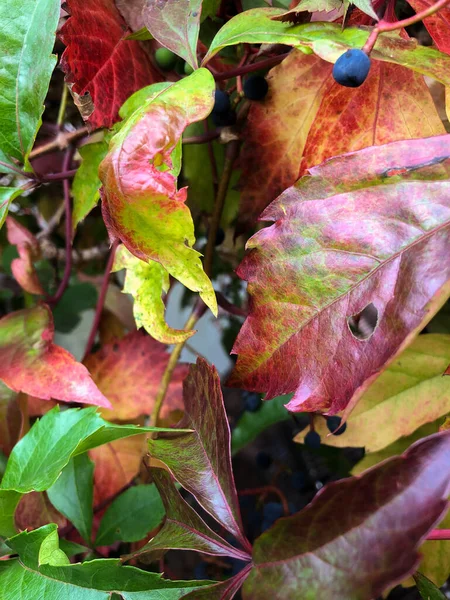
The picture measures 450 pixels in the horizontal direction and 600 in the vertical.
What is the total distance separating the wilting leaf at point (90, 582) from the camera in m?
0.37

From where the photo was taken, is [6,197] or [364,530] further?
[6,197]

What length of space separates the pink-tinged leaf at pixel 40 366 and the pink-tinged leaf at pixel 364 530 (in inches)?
9.6

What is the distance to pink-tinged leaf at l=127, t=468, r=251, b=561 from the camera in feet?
1.33

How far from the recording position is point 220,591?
1.25ft

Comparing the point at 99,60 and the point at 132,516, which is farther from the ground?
the point at 99,60

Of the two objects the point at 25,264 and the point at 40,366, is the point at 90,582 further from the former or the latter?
the point at 25,264

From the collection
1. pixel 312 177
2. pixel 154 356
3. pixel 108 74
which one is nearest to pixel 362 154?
pixel 312 177

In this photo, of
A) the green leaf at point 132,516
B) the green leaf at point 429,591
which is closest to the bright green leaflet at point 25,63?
the green leaf at point 132,516

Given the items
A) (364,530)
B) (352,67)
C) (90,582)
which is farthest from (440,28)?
(90,582)

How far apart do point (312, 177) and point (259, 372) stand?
0.14 m

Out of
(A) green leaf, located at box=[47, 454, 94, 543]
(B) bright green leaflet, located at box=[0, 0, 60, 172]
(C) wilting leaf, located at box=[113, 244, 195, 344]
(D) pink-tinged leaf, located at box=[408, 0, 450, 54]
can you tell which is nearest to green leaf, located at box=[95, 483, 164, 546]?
(A) green leaf, located at box=[47, 454, 94, 543]

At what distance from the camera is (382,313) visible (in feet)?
1.19

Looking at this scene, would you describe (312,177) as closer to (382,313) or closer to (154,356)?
(382,313)

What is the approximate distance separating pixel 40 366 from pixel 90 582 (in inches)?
9.7
